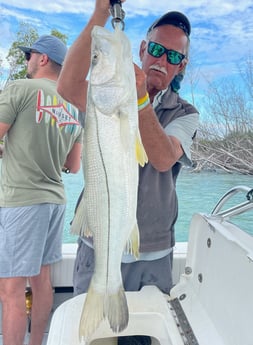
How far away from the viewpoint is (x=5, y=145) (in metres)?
1.94

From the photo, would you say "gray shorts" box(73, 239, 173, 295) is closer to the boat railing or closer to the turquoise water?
the boat railing

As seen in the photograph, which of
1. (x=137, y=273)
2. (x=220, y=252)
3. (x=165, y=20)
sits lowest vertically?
(x=137, y=273)

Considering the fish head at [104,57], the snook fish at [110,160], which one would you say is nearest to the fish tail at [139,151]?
the snook fish at [110,160]

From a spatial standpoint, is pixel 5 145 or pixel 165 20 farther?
pixel 5 145

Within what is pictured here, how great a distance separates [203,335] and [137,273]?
328 millimetres

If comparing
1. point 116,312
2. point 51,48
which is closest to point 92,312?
point 116,312

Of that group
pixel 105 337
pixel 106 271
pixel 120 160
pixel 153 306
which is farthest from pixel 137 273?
pixel 120 160

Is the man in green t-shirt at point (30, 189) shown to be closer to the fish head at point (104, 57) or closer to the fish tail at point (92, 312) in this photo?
the fish tail at point (92, 312)

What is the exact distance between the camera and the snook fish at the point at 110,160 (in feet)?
2.43

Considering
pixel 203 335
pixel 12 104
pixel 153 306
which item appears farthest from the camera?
pixel 12 104

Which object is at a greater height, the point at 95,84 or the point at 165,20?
the point at 165,20

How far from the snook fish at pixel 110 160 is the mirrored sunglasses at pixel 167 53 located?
0.52 meters

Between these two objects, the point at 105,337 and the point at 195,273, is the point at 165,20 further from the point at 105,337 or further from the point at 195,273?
the point at 105,337

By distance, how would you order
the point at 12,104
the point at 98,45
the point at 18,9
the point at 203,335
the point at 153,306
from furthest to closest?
the point at 18,9 → the point at 12,104 → the point at 153,306 → the point at 203,335 → the point at 98,45
